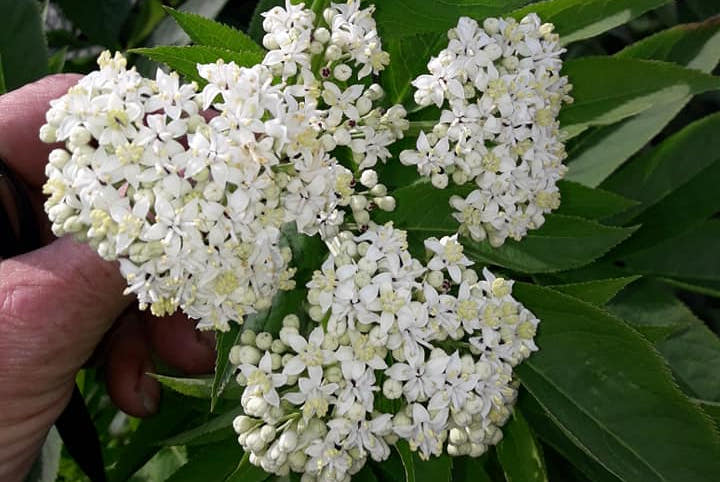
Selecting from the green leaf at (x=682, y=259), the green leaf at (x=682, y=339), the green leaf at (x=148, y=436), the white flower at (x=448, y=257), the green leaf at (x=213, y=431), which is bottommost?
the green leaf at (x=148, y=436)

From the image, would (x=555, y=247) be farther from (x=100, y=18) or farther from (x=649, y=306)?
(x=100, y=18)

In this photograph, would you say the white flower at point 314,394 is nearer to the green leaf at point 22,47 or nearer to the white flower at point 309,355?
the white flower at point 309,355

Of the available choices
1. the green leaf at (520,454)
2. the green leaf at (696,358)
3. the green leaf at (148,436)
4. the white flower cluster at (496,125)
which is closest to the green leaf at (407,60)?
the white flower cluster at (496,125)

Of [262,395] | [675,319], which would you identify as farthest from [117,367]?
[675,319]

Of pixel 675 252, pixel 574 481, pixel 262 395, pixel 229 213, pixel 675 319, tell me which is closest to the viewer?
pixel 229 213

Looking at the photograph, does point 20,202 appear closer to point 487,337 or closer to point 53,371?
point 53,371

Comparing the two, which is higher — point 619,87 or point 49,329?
point 619,87

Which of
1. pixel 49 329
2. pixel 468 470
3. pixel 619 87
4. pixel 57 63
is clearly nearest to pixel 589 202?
pixel 619 87
